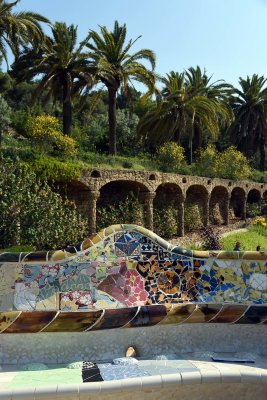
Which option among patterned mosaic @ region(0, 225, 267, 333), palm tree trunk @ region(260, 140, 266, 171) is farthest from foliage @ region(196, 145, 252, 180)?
patterned mosaic @ region(0, 225, 267, 333)

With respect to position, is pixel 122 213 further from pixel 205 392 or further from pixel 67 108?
pixel 205 392

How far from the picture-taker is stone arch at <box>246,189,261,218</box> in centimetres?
2436

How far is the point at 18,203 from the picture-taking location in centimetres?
916

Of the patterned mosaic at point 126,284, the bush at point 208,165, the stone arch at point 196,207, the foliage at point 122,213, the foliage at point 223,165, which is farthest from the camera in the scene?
the foliage at point 223,165

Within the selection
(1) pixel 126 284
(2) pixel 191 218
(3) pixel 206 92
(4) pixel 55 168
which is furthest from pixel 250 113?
(1) pixel 126 284

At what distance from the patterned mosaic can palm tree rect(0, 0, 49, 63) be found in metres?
11.2

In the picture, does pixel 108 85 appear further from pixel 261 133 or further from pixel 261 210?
pixel 261 133

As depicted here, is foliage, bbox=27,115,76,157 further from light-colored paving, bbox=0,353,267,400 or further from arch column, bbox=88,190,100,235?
light-colored paving, bbox=0,353,267,400

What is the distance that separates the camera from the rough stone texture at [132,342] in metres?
3.74

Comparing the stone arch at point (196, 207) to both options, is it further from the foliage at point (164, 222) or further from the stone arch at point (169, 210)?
the foliage at point (164, 222)

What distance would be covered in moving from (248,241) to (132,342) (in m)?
12.6

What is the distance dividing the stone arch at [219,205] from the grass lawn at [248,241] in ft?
8.59

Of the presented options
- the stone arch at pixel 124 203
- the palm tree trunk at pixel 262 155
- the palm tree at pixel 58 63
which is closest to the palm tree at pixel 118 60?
the palm tree at pixel 58 63

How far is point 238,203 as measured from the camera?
81.7 ft
